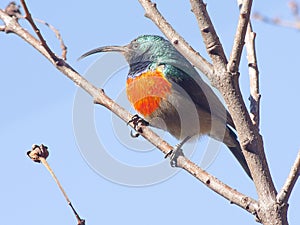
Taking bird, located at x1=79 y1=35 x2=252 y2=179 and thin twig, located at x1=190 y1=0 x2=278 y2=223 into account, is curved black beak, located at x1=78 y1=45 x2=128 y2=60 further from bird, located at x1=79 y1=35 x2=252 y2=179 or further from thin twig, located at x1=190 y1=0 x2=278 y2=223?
thin twig, located at x1=190 y1=0 x2=278 y2=223

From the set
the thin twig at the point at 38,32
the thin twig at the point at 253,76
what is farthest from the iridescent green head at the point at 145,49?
the thin twig at the point at 253,76

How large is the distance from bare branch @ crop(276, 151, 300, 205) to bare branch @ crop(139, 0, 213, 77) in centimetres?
58

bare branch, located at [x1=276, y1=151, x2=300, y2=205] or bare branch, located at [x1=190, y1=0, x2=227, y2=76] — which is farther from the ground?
bare branch, located at [x1=190, y1=0, x2=227, y2=76]

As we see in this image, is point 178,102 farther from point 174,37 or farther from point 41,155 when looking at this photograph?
point 41,155

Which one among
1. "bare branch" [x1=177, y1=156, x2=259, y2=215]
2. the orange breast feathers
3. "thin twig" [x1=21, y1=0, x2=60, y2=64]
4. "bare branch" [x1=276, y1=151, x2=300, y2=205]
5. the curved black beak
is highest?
the curved black beak

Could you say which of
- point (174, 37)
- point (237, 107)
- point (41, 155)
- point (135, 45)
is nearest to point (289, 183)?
point (237, 107)

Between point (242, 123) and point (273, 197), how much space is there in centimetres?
33

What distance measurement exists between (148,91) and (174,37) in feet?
8.00

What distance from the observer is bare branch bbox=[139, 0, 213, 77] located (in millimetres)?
2545

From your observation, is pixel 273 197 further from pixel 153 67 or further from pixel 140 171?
pixel 153 67

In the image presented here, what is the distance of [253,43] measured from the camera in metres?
3.11

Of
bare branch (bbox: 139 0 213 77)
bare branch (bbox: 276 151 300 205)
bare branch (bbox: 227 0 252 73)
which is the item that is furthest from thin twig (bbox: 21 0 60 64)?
bare branch (bbox: 276 151 300 205)

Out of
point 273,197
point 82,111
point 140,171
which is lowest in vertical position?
point 273,197

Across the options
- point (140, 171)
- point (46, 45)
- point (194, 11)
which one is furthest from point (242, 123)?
point (140, 171)
